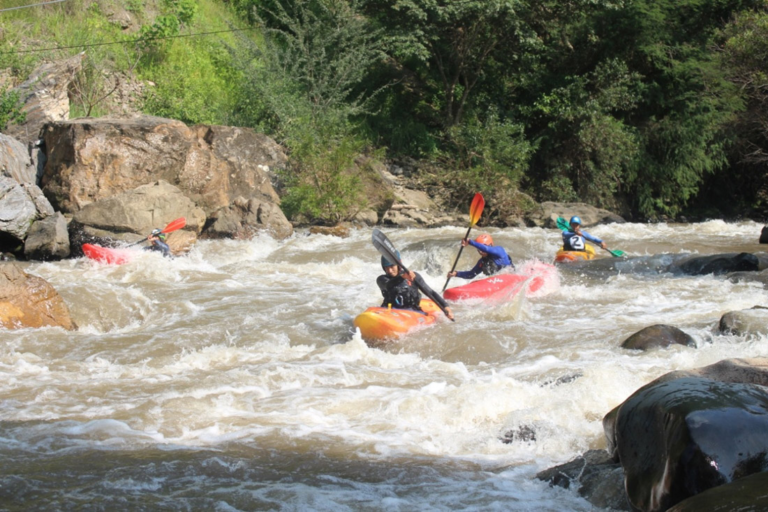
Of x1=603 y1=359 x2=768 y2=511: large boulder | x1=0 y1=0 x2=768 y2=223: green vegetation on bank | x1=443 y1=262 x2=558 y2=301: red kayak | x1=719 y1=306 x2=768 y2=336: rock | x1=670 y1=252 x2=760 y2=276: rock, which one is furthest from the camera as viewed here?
x1=0 y1=0 x2=768 y2=223: green vegetation on bank

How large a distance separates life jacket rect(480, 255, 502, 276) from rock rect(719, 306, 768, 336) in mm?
2907


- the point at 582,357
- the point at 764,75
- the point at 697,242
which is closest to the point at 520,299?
the point at 582,357

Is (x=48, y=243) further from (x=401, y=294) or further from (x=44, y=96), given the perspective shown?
(x=401, y=294)

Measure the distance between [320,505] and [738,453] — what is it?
174 centimetres

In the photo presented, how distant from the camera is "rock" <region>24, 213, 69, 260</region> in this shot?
34.7 feet

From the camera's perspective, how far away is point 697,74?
1634cm

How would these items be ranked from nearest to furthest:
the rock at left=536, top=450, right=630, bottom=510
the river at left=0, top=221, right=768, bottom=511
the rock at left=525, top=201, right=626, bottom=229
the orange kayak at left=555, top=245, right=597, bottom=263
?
the rock at left=536, top=450, right=630, bottom=510 → the river at left=0, top=221, right=768, bottom=511 → the orange kayak at left=555, top=245, right=597, bottom=263 → the rock at left=525, top=201, right=626, bottom=229

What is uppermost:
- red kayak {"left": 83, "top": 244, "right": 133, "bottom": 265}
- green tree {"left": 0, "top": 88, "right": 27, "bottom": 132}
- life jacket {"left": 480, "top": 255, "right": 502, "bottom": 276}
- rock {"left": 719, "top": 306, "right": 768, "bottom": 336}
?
green tree {"left": 0, "top": 88, "right": 27, "bottom": 132}

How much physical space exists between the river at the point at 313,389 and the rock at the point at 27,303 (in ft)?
0.75

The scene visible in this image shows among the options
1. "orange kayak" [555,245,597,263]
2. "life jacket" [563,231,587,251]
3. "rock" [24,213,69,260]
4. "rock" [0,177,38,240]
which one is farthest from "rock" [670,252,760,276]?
"rock" [0,177,38,240]

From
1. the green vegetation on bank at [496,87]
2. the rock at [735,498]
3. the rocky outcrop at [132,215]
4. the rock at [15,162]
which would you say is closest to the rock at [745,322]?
the rock at [735,498]

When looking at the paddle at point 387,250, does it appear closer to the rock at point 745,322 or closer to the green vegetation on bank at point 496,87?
the rock at point 745,322

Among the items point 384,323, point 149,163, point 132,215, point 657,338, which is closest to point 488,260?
point 384,323

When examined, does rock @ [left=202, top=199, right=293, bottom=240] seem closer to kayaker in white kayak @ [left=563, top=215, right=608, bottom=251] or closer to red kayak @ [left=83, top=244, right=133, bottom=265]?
red kayak @ [left=83, top=244, right=133, bottom=265]
